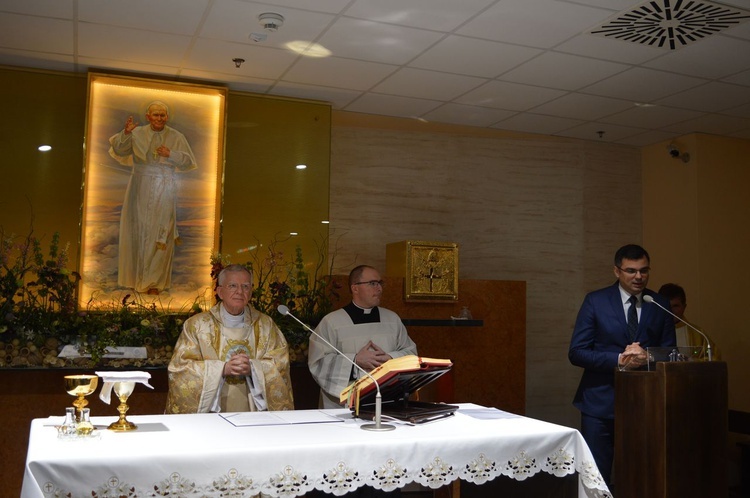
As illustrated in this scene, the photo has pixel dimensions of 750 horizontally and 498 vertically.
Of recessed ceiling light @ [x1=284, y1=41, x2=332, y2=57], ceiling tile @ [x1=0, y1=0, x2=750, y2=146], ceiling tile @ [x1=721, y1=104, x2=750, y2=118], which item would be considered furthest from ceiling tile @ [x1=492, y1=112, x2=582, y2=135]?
recessed ceiling light @ [x1=284, y1=41, x2=332, y2=57]

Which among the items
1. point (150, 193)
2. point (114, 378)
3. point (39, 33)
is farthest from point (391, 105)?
→ point (114, 378)

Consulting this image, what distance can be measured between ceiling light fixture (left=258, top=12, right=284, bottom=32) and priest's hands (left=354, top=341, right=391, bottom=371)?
2.33 meters

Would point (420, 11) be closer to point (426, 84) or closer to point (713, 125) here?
point (426, 84)

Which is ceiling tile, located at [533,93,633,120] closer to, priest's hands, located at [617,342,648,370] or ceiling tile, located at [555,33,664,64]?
ceiling tile, located at [555,33,664,64]

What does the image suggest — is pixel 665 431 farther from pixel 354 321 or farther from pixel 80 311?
pixel 80 311

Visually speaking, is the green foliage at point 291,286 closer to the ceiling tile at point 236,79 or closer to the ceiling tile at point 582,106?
the ceiling tile at point 236,79

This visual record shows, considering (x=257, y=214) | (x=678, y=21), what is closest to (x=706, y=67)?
(x=678, y=21)

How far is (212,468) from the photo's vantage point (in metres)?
3.21

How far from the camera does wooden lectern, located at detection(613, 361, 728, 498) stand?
13.4 feet

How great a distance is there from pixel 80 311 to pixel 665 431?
4.76 meters

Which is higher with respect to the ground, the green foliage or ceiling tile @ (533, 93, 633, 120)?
ceiling tile @ (533, 93, 633, 120)

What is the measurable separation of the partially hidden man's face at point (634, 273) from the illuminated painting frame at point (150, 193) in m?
3.69

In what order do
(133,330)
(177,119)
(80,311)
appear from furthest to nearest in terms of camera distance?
(177,119) → (80,311) → (133,330)

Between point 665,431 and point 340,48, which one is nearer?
point 665,431
